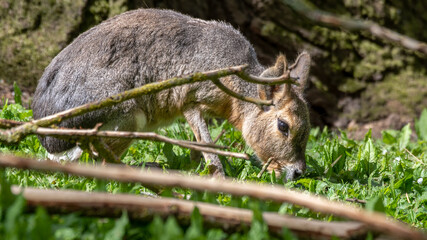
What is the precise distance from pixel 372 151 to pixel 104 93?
290 cm

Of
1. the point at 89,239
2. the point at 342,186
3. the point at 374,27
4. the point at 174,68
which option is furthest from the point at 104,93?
the point at 374,27

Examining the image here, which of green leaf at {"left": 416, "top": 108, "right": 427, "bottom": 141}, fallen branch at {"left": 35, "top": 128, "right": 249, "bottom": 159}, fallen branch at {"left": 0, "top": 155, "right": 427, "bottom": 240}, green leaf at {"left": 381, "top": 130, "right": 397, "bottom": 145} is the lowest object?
green leaf at {"left": 416, "top": 108, "right": 427, "bottom": 141}

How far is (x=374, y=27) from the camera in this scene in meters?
1.56

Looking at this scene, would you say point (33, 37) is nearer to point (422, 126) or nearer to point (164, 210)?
point (164, 210)

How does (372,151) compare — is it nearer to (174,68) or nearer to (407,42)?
(174,68)

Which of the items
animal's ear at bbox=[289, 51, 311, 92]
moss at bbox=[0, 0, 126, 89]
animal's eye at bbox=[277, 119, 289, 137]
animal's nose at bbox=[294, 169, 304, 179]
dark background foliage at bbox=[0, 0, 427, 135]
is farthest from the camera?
dark background foliage at bbox=[0, 0, 427, 135]

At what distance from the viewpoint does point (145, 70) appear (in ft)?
16.9

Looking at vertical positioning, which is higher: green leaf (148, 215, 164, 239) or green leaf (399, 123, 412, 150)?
green leaf (148, 215, 164, 239)

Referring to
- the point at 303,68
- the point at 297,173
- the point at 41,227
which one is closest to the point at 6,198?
the point at 41,227

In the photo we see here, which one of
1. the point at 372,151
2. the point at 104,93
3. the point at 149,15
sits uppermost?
the point at 149,15

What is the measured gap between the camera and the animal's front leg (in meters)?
4.98

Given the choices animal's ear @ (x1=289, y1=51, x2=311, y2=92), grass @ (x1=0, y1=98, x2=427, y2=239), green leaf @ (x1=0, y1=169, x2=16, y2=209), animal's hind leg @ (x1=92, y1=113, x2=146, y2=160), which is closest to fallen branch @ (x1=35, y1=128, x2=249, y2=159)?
grass @ (x1=0, y1=98, x2=427, y2=239)

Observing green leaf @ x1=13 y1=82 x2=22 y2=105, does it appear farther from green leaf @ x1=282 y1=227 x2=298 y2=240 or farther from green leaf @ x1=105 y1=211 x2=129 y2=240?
green leaf @ x1=282 y1=227 x2=298 y2=240

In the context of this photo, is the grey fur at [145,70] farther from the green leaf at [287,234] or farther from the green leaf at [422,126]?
the green leaf at [422,126]
